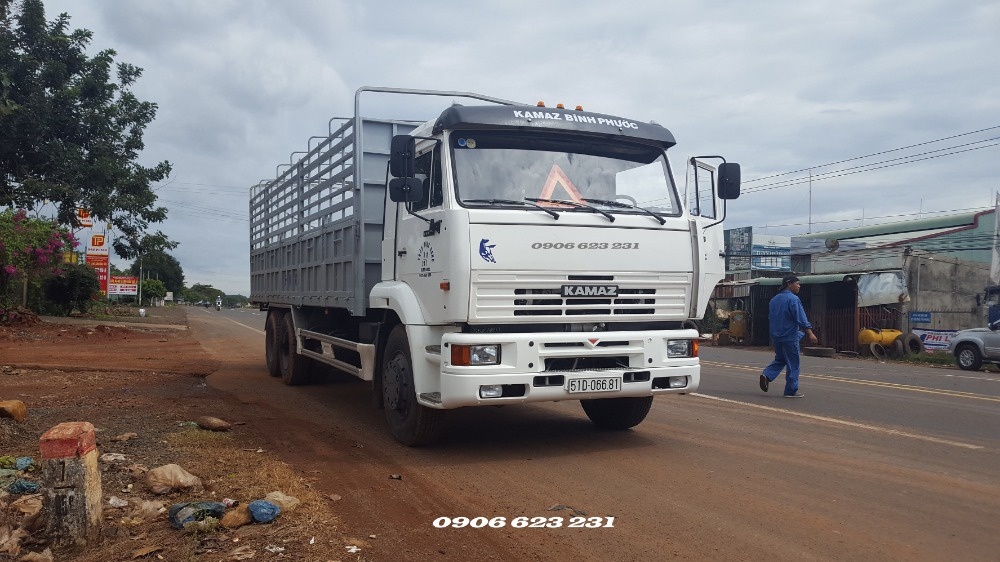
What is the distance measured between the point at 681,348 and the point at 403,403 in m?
2.39

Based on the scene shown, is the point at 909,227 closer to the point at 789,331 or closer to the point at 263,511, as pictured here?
the point at 789,331

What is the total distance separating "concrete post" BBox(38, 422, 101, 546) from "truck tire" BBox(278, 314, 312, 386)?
666cm

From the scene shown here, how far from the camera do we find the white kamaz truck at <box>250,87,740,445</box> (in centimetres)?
573

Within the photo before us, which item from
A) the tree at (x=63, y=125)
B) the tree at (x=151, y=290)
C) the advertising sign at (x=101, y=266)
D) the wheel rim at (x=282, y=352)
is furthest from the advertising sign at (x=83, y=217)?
the tree at (x=151, y=290)

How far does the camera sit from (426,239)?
618cm

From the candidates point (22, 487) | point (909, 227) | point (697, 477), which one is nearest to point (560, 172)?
point (697, 477)

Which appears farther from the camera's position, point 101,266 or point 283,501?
point 101,266

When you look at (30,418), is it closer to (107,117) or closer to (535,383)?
(535,383)

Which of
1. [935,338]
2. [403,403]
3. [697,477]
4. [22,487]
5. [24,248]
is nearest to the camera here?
→ [22,487]

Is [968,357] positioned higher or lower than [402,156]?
lower

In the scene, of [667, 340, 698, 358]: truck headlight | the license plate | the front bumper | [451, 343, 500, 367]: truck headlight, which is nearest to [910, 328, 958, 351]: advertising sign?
[667, 340, 698, 358]: truck headlight

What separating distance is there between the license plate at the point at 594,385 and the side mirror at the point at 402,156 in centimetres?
208

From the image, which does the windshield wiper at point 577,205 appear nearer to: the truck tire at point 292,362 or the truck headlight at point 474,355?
the truck headlight at point 474,355

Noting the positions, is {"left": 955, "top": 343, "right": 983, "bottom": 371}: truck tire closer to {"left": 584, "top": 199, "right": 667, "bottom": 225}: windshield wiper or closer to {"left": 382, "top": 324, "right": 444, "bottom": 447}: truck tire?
{"left": 584, "top": 199, "right": 667, "bottom": 225}: windshield wiper
